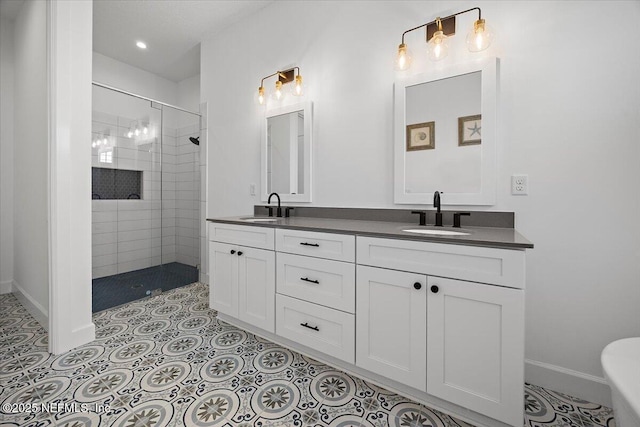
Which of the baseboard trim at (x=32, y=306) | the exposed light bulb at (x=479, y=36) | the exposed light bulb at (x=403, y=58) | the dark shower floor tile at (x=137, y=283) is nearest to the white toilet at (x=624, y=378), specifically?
the exposed light bulb at (x=479, y=36)

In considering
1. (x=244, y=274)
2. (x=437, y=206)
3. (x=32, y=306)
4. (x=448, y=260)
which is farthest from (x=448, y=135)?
(x=32, y=306)

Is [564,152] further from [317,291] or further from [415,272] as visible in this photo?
[317,291]

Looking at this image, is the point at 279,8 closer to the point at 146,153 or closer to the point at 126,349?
the point at 146,153

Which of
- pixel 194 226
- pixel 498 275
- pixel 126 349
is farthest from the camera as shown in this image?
pixel 194 226

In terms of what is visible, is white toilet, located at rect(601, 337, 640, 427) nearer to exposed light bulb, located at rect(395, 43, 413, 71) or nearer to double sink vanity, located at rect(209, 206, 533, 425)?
double sink vanity, located at rect(209, 206, 533, 425)

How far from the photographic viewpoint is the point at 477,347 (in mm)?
1128

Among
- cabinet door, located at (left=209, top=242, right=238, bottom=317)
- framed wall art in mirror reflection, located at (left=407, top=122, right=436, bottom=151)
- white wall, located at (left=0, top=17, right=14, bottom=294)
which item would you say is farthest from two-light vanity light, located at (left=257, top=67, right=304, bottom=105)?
white wall, located at (left=0, top=17, right=14, bottom=294)

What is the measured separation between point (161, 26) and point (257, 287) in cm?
283

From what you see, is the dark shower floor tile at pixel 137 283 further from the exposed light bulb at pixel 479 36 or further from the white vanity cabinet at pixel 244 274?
the exposed light bulb at pixel 479 36

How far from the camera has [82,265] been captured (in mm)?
1910

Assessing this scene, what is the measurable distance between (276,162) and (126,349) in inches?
68.6

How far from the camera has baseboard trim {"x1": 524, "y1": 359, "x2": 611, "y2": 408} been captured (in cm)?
134

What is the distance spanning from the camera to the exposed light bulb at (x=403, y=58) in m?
1.73

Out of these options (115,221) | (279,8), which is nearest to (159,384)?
(115,221)
